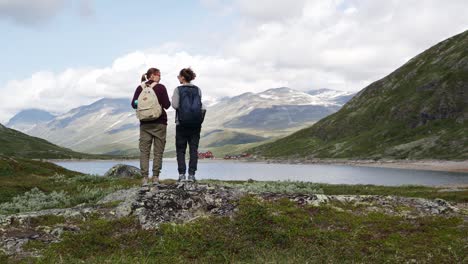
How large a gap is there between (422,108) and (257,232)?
203 m

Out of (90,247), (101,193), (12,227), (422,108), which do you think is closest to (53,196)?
(101,193)

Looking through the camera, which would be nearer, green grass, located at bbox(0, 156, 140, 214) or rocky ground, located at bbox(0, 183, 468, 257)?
rocky ground, located at bbox(0, 183, 468, 257)

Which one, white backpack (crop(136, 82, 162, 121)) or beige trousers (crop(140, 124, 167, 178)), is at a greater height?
white backpack (crop(136, 82, 162, 121))

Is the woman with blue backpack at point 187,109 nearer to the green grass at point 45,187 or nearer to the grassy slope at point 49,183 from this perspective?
Answer: the green grass at point 45,187

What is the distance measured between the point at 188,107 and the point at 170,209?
390 centimetres

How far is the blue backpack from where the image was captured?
1538 centimetres

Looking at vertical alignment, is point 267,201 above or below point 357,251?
above

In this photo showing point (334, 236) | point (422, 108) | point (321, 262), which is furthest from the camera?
point (422, 108)

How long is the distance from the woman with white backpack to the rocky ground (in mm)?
2074

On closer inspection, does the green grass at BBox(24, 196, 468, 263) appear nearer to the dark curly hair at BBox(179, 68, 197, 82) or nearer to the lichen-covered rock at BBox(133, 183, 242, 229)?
the lichen-covered rock at BBox(133, 183, 242, 229)

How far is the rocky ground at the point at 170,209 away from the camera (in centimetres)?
1227

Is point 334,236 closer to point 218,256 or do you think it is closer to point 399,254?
point 399,254

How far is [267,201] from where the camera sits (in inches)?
592

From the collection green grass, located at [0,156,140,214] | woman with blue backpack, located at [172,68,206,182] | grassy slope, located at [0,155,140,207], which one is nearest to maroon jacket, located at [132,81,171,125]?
woman with blue backpack, located at [172,68,206,182]
